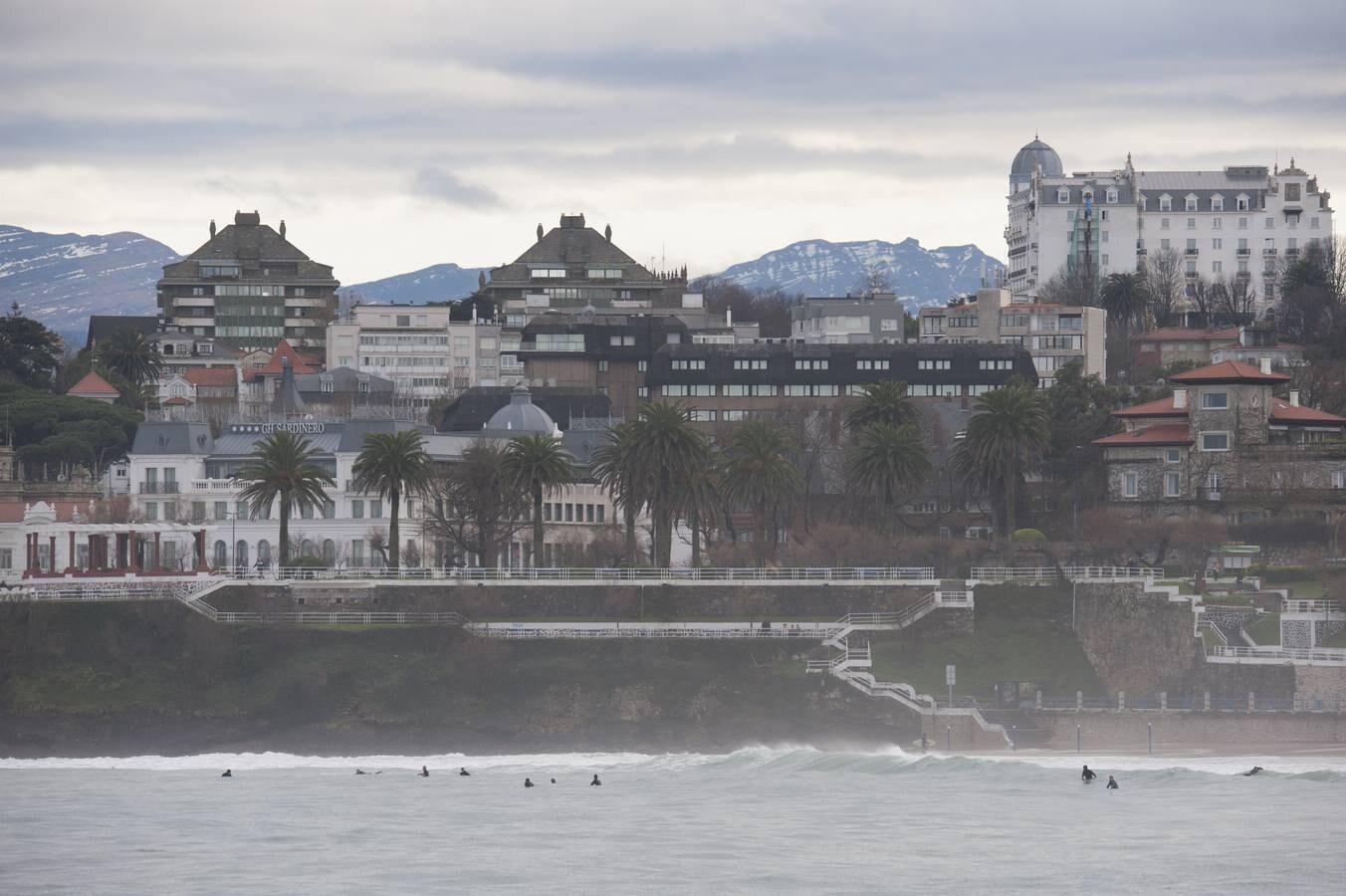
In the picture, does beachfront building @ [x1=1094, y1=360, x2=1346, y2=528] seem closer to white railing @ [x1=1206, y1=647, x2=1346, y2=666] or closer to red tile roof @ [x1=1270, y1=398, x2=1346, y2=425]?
red tile roof @ [x1=1270, y1=398, x2=1346, y2=425]

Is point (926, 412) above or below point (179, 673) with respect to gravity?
above

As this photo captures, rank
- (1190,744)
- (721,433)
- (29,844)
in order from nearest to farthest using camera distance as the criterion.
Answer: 1. (29,844)
2. (1190,744)
3. (721,433)

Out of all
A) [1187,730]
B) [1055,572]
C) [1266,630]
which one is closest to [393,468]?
[1055,572]

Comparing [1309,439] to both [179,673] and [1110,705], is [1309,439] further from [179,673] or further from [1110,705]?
[179,673]

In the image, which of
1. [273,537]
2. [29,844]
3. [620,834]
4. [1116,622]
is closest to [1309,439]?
[1116,622]

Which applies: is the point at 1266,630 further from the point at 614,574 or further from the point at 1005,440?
the point at 614,574

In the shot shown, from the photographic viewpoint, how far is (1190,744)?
12262cm

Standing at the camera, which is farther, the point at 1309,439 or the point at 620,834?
the point at 1309,439

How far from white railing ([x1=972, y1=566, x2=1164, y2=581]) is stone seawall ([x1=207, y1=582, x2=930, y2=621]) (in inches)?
149

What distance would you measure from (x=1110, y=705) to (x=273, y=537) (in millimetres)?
49284

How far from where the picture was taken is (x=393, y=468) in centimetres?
14012

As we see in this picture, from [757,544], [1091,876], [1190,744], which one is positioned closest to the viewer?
[1091,876]

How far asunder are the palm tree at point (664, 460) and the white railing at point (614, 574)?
9.70 feet

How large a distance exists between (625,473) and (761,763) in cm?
2351
